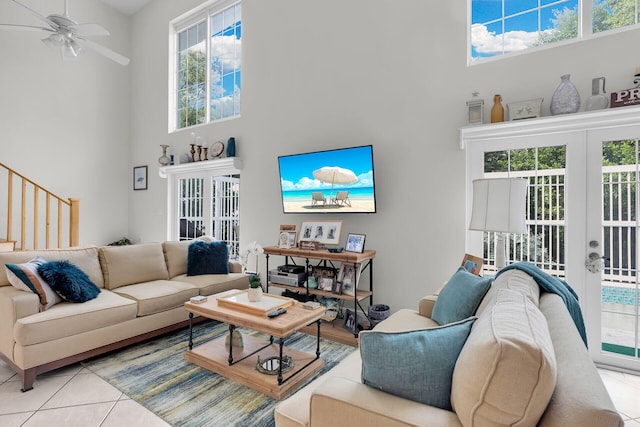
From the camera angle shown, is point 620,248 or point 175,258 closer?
point 620,248

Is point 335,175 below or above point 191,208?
above

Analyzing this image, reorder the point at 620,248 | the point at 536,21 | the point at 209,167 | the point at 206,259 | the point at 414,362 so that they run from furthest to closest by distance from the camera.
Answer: the point at 209,167, the point at 206,259, the point at 536,21, the point at 620,248, the point at 414,362

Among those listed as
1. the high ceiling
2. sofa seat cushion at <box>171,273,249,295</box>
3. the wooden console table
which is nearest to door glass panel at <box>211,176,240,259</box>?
sofa seat cushion at <box>171,273,249,295</box>

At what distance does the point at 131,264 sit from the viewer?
134 inches

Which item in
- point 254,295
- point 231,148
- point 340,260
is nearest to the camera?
point 254,295

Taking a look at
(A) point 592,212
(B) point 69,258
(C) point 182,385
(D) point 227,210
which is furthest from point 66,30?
(A) point 592,212

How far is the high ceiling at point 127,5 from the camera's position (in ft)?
19.0

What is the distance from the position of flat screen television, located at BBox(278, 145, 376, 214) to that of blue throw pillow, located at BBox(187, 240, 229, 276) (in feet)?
3.02

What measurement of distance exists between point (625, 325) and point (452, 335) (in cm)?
228

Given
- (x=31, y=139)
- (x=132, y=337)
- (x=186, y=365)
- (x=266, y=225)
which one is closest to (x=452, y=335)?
(x=186, y=365)

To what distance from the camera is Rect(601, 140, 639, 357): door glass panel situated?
2.41m

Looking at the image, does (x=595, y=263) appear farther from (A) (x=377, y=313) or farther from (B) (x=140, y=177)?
(B) (x=140, y=177)

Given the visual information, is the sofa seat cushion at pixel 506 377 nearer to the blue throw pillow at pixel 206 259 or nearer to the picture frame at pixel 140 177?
the blue throw pillow at pixel 206 259

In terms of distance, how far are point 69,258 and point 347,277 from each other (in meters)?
2.58
